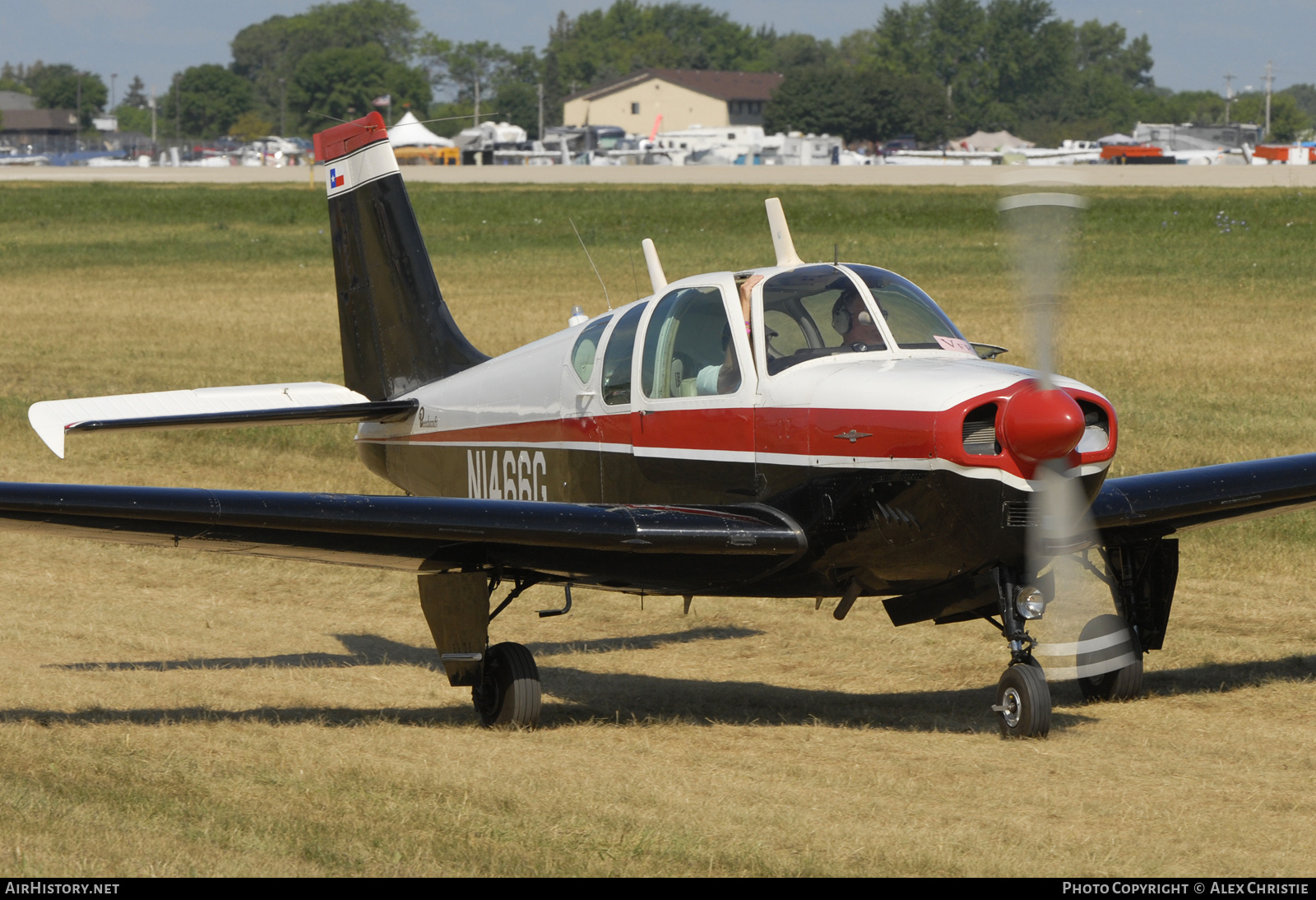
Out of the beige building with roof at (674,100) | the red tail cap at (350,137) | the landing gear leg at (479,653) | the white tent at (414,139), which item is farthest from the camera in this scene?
the beige building with roof at (674,100)

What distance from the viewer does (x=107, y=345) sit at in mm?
26938

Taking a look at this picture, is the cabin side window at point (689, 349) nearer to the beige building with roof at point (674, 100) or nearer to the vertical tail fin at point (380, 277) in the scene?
the vertical tail fin at point (380, 277)

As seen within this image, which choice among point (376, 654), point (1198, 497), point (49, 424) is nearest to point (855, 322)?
point (1198, 497)

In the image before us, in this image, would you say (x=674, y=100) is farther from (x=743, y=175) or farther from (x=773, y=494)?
(x=773, y=494)

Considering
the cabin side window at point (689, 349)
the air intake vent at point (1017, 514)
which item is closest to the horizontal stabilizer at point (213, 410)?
the cabin side window at point (689, 349)

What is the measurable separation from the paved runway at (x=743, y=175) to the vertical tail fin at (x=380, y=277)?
39489mm

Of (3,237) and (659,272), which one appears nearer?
(659,272)

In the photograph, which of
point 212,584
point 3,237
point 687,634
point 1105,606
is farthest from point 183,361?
point 3,237

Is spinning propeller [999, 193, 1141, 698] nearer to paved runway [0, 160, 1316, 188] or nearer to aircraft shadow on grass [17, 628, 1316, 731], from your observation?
aircraft shadow on grass [17, 628, 1316, 731]

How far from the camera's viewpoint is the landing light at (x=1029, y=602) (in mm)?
7852

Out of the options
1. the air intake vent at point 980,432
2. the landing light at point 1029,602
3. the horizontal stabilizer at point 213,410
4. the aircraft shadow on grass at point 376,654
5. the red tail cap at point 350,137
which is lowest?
the aircraft shadow on grass at point 376,654

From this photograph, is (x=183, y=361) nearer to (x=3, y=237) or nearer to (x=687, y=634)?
(x=687, y=634)

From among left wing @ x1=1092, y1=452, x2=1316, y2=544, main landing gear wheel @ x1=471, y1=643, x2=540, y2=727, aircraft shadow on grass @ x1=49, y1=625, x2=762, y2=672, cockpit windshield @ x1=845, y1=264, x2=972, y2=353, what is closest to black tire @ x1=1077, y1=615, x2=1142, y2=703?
left wing @ x1=1092, y1=452, x2=1316, y2=544
